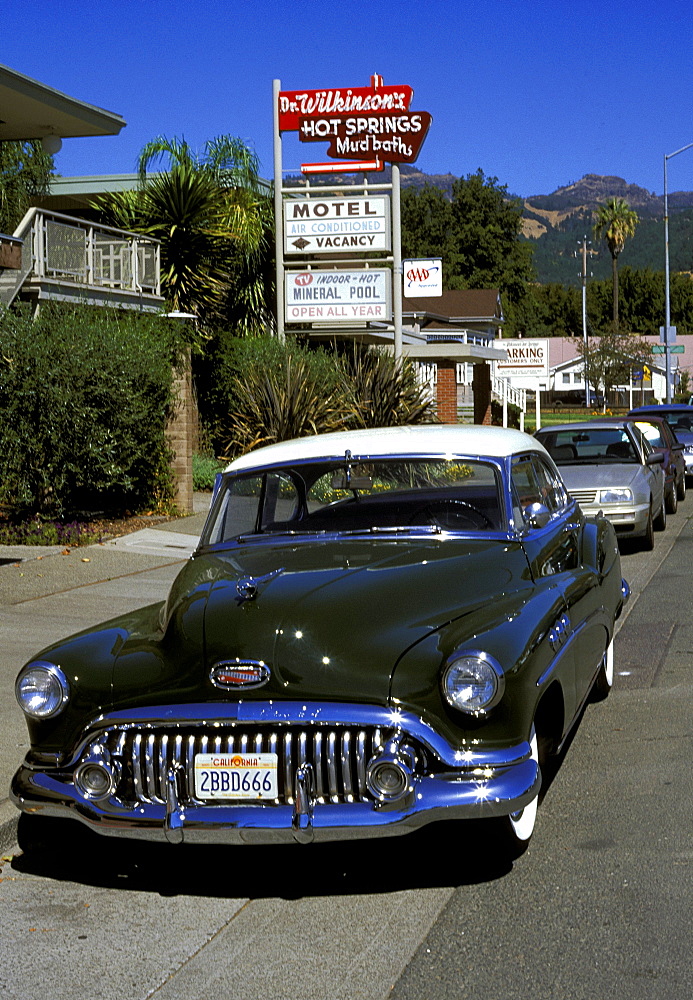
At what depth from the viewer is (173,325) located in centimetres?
1873

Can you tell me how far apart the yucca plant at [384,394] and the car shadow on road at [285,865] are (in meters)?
15.7

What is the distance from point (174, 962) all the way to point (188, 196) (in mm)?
19275

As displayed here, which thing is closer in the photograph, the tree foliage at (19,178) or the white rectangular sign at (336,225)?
the white rectangular sign at (336,225)

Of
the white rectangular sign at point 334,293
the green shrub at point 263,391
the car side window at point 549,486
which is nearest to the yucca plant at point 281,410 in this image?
the green shrub at point 263,391

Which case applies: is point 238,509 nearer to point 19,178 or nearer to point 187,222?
point 187,222

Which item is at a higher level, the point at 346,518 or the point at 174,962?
the point at 346,518

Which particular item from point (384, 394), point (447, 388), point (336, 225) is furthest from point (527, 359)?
point (384, 394)

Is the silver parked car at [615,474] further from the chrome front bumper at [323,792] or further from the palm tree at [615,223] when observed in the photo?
the palm tree at [615,223]

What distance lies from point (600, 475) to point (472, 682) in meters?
10.2

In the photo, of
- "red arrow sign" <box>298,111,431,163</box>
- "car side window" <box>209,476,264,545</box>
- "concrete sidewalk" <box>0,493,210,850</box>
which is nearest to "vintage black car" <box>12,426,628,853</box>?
"car side window" <box>209,476,264,545</box>

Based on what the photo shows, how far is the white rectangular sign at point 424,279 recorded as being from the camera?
132 feet

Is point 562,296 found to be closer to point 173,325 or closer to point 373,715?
point 173,325

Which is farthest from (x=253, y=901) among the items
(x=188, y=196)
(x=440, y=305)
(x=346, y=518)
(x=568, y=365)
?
(x=568, y=365)

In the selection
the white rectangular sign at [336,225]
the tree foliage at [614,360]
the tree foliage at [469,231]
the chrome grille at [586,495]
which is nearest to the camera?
the chrome grille at [586,495]
